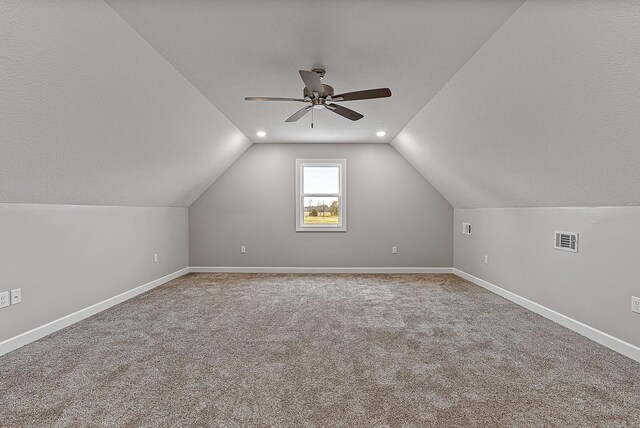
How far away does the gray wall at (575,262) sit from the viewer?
2617 mm

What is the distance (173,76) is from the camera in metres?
2.88

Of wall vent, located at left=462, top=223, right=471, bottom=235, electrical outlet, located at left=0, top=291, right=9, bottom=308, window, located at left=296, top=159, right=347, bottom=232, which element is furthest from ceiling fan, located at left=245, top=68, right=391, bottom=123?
wall vent, located at left=462, top=223, right=471, bottom=235

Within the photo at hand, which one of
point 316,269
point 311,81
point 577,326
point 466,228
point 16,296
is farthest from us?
point 316,269

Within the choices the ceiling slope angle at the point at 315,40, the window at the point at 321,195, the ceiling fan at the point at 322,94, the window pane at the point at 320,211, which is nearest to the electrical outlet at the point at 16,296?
the ceiling slope angle at the point at 315,40

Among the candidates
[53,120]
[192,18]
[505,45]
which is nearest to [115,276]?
[53,120]

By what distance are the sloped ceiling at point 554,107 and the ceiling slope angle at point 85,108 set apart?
2.57 metres

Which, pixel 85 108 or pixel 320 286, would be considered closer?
pixel 85 108

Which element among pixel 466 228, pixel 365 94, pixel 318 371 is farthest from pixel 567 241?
pixel 318 371

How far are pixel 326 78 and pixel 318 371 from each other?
8.23 ft

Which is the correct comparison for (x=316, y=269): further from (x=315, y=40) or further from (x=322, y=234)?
(x=315, y=40)

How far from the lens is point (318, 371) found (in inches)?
90.9

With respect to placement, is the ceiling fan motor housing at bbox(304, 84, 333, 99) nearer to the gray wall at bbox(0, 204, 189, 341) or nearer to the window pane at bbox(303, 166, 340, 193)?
the gray wall at bbox(0, 204, 189, 341)

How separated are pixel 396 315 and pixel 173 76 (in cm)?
322

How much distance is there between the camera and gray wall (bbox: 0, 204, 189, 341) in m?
2.70
